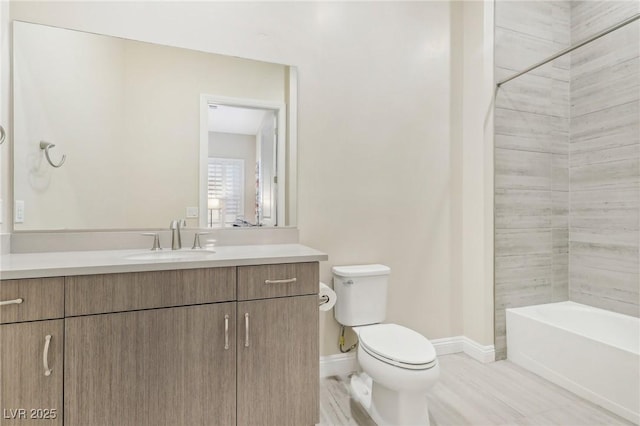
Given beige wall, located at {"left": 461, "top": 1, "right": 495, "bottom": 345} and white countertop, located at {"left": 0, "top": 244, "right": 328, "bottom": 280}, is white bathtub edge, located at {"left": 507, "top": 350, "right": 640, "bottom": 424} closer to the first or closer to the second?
beige wall, located at {"left": 461, "top": 1, "right": 495, "bottom": 345}

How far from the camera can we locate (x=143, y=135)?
1779 millimetres

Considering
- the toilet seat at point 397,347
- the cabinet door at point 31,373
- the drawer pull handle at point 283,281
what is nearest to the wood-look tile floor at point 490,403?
the toilet seat at point 397,347

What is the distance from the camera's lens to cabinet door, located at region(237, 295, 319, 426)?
4.63 feet

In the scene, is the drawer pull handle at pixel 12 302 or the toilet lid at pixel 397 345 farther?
the toilet lid at pixel 397 345

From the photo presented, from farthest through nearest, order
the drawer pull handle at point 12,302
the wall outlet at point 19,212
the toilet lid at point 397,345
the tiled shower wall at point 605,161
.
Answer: the tiled shower wall at point 605,161 < the wall outlet at point 19,212 < the toilet lid at point 397,345 < the drawer pull handle at point 12,302

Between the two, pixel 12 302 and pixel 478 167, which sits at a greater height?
pixel 478 167

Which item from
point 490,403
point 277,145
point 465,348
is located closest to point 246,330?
point 277,145

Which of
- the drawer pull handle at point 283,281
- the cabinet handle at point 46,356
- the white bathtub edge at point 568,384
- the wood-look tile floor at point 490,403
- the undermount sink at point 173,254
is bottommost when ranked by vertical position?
the wood-look tile floor at point 490,403

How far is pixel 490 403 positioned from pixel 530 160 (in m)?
1.69

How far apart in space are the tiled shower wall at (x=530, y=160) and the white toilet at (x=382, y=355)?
976 mm

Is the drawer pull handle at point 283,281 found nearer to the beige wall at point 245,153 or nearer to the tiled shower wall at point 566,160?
the beige wall at point 245,153

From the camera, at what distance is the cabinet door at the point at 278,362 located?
55.5 inches

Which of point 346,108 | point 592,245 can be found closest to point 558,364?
point 592,245

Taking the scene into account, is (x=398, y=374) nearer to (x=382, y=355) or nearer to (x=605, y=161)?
(x=382, y=355)
